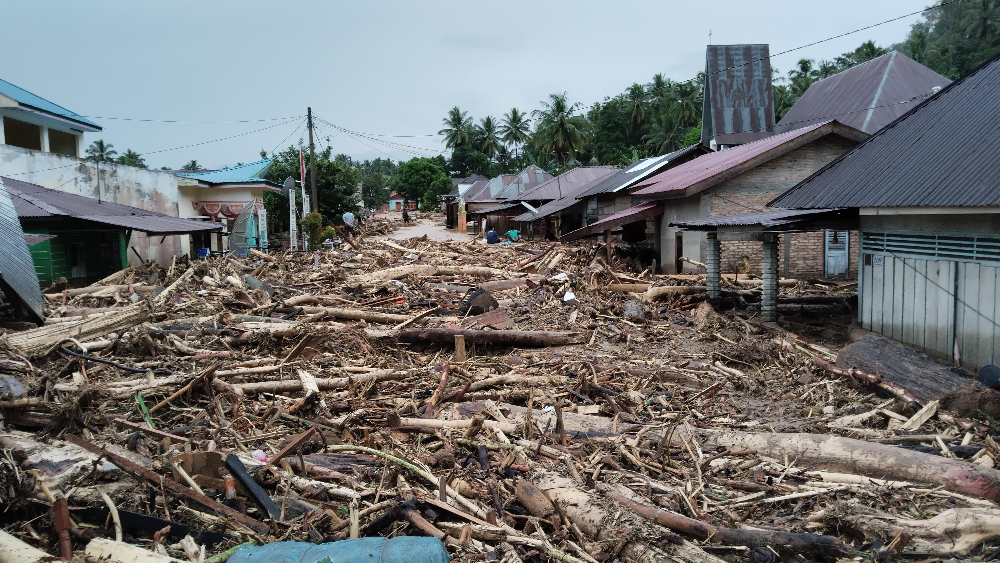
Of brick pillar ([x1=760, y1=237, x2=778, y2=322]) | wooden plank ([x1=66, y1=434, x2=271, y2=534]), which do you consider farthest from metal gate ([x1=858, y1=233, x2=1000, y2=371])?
wooden plank ([x1=66, y1=434, x2=271, y2=534])

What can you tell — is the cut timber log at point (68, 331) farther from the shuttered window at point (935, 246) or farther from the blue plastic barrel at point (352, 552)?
the shuttered window at point (935, 246)

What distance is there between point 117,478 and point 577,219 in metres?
30.8

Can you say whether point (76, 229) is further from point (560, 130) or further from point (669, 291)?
point (560, 130)

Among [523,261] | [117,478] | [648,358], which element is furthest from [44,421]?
[523,261]

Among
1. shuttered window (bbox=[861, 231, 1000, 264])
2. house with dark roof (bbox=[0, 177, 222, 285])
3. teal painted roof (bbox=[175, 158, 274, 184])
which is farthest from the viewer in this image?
teal painted roof (bbox=[175, 158, 274, 184])

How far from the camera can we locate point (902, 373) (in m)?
8.89

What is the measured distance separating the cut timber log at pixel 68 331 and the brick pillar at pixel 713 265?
1214 cm

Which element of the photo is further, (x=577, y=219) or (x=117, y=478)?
(x=577, y=219)

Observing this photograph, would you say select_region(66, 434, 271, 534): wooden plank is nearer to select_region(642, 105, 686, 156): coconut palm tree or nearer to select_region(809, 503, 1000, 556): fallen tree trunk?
select_region(809, 503, 1000, 556): fallen tree trunk

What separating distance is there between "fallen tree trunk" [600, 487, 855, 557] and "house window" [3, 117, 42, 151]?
31121 mm

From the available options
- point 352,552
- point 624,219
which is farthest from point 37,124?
point 352,552

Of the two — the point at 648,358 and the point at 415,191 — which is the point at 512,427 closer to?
the point at 648,358

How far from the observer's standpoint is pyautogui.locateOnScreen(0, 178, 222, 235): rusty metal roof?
60.4 ft

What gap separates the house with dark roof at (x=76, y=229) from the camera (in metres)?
18.6
